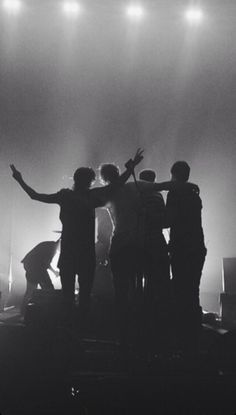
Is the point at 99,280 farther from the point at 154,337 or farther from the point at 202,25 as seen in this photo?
the point at 202,25

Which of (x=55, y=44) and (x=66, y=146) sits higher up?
(x=55, y=44)

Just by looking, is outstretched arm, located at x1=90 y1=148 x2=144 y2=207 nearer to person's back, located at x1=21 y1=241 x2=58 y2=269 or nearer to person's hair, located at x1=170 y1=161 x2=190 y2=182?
person's hair, located at x1=170 y1=161 x2=190 y2=182

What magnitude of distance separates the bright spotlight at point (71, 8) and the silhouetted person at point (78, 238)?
5.09 m

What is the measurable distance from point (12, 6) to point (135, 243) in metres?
5.87

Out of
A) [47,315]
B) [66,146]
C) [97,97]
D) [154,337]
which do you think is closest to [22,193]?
[66,146]

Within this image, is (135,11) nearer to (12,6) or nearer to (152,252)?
(12,6)

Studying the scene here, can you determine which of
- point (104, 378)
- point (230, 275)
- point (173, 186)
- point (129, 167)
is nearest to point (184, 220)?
point (173, 186)

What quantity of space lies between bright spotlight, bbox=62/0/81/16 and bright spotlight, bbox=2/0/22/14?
693 mm

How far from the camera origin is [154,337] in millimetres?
2898

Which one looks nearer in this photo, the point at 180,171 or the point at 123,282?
the point at 123,282

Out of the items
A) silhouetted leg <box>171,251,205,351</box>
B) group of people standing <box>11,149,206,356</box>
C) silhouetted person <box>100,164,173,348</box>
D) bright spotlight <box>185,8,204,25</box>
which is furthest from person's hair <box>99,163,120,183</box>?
bright spotlight <box>185,8,204,25</box>

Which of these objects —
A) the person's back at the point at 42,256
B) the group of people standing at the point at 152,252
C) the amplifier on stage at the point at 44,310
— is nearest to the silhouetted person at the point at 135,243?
the group of people standing at the point at 152,252

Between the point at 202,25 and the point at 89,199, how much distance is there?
560 centimetres

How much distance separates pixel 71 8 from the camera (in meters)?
7.41
